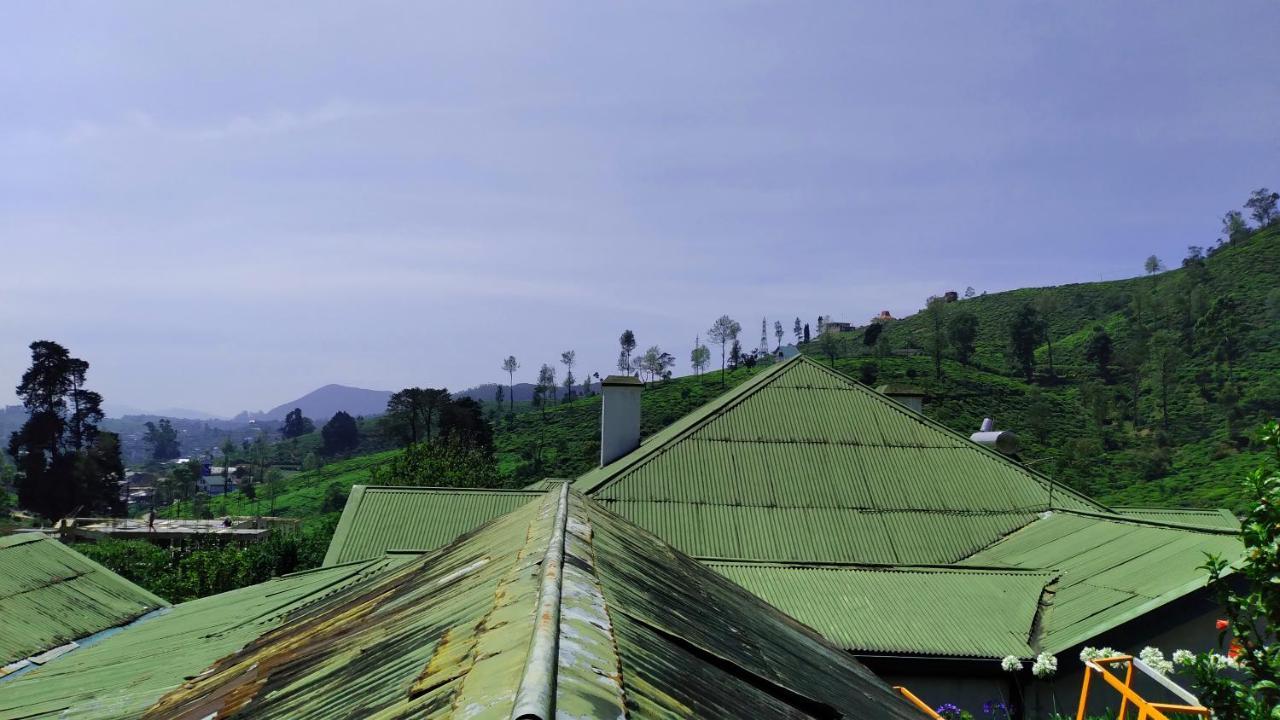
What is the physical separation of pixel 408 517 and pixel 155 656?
10.6 m

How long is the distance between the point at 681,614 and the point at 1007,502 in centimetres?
1452

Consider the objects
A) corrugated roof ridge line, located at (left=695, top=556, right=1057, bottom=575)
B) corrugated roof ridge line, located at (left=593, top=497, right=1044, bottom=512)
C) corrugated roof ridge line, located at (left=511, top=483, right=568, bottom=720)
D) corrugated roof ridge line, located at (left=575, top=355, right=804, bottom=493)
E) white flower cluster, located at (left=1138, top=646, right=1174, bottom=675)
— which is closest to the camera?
corrugated roof ridge line, located at (left=511, top=483, right=568, bottom=720)

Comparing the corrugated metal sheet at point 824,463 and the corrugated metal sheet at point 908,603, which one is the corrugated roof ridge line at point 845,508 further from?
the corrugated metal sheet at point 908,603

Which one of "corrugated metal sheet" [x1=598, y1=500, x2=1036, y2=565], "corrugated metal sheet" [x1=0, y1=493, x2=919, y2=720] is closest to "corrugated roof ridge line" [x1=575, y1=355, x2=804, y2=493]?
"corrugated metal sheet" [x1=598, y1=500, x2=1036, y2=565]

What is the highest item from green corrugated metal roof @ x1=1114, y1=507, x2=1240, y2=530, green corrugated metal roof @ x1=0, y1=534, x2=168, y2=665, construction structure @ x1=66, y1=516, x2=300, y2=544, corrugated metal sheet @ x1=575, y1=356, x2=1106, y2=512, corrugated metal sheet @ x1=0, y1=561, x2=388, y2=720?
corrugated metal sheet @ x1=575, y1=356, x2=1106, y2=512

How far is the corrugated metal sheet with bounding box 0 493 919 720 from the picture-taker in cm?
255

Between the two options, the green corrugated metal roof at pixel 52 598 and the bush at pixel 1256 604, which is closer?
the bush at pixel 1256 604

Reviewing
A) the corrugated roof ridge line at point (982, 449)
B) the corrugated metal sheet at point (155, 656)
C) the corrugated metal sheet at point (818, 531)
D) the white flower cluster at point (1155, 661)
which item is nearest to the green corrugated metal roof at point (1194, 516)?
the corrugated roof ridge line at point (982, 449)

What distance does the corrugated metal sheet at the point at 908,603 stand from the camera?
38.3 ft

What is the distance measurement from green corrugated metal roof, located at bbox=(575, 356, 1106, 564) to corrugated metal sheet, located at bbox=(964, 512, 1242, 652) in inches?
45.6

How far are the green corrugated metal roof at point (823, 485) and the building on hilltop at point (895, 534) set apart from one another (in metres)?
0.04

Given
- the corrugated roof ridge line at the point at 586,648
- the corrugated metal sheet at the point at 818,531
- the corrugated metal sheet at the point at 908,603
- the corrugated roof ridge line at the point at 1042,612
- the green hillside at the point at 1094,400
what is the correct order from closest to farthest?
the corrugated roof ridge line at the point at 586,648, the corrugated roof ridge line at the point at 1042,612, the corrugated metal sheet at the point at 908,603, the corrugated metal sheet at the point at 818,531, the green hillside at the point at 1094,400

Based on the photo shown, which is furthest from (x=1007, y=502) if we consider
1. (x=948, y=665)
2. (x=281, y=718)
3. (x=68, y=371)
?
(x=68, y=371)

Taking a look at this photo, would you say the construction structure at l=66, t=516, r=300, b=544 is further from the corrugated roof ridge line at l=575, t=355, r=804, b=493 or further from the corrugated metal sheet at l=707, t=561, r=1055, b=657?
the corrugated metal sheet at l=707, t=561, r=1055, b=657
